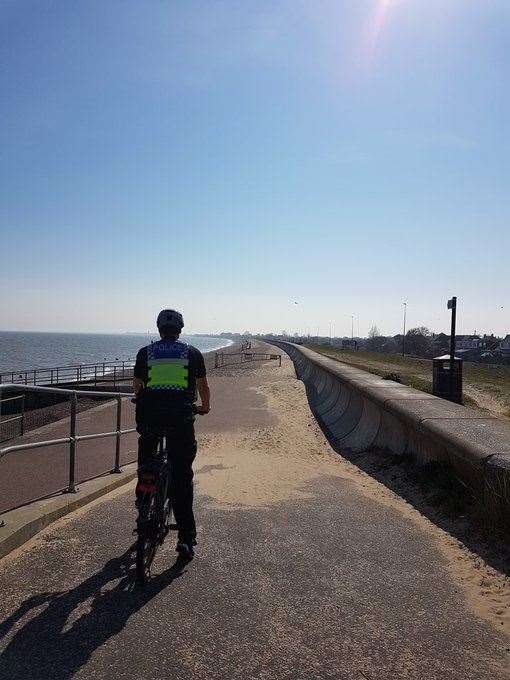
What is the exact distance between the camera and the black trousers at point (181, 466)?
429cm

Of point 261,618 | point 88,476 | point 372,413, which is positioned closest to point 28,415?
point 88,476

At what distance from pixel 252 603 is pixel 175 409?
1.47 metres

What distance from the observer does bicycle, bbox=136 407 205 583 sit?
3.83m

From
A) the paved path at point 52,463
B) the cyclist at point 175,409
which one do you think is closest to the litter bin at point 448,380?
the paved path at point 52,463

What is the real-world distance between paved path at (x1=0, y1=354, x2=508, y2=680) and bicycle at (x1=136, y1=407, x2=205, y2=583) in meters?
0.19

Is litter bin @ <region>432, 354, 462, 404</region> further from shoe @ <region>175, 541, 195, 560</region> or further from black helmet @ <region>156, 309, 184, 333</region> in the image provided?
shoe @ <region>175, 541, 195, 560</region>

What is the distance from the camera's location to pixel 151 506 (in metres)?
4.01

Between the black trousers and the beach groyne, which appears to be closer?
the black trousers

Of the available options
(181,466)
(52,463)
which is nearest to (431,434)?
(181,466)

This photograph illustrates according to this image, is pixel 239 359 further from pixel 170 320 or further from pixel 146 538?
pixel 146 538

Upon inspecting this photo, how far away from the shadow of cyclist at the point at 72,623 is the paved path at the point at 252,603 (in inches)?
0.4

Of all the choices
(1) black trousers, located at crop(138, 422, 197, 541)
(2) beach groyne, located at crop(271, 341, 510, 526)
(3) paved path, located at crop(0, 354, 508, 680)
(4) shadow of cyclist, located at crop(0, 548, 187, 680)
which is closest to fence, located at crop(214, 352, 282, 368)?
(2) beach groyne, located at crop(271, 341, 510, 526)

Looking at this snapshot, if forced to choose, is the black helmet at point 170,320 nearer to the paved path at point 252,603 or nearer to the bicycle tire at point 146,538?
the bicycle tire at point 146,538

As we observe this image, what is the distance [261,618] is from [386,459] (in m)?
4.96
